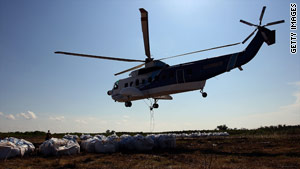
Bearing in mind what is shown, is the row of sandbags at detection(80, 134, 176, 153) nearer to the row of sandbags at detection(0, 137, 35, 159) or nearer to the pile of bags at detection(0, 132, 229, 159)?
the pile of bags at detection(0, 132, 229, 159)

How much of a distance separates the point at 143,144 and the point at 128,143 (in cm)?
92

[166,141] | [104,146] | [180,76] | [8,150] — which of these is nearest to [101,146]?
[104,146]

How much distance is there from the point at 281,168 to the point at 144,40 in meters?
14.4

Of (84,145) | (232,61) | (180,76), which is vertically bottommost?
(84,145)

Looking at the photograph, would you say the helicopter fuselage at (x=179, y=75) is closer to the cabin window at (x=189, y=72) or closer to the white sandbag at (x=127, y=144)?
the cabin window at (x=189, y=72)

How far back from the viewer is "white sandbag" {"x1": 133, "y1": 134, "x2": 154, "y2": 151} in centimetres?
1430

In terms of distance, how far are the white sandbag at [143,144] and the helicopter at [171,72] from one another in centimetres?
611

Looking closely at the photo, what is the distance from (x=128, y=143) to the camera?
1451cm

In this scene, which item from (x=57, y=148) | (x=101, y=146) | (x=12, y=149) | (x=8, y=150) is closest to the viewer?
(x=8, y=150)

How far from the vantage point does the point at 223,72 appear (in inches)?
687

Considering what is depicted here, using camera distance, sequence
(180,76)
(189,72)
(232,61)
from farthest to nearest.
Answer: (180,76) < (189,72) < (232,61)

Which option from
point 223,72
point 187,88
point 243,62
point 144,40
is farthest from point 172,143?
point 144,40

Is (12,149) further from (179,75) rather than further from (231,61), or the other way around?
(231,61)

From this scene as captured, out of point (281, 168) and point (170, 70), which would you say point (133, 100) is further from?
point (281, 168)
